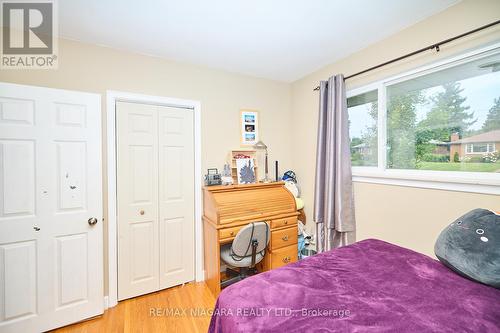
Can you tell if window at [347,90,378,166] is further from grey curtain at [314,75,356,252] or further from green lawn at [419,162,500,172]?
green lawn at [419,162,500,172]

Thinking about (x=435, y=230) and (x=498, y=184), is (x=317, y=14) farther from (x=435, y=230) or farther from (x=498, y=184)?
(x=435, y=230)

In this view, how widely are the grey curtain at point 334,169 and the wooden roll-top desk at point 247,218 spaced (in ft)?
1.31

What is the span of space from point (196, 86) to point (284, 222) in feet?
6.41

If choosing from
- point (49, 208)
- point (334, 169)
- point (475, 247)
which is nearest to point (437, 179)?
point (475, 247)

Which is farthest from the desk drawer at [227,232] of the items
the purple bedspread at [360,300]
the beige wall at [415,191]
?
the beige wall at [415,191]

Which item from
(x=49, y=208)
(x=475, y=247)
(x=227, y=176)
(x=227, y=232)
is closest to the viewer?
(x=475, y=247)

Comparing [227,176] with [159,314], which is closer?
[159,314]

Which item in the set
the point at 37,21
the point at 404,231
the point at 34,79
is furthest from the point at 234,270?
the point at 37,21

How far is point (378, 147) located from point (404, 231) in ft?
2.77

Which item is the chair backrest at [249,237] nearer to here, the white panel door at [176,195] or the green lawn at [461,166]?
the white panel door at [176,195]

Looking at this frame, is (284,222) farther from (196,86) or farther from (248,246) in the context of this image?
(196,86)

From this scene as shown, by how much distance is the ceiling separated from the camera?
163cm

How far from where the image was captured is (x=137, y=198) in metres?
2.32

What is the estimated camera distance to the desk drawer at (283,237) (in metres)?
2.51
